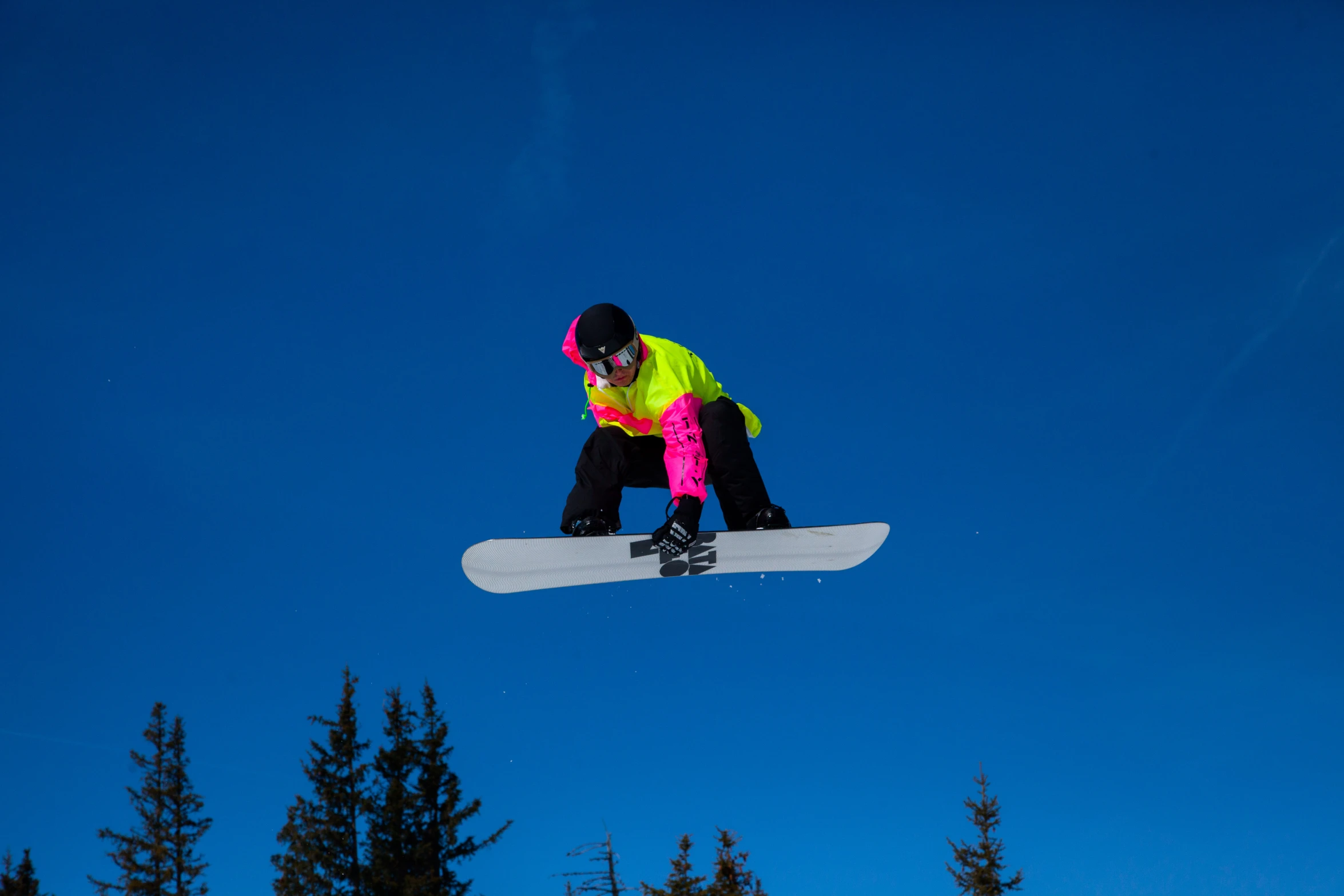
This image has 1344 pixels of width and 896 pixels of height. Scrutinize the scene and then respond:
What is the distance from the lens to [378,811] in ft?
90.2

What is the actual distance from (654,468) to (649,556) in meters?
0.79

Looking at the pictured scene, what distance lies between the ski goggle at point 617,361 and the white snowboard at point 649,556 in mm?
1500

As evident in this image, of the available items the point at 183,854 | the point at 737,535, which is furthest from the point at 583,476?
the point at 183,854

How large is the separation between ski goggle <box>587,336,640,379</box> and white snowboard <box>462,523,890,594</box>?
4.92 feet

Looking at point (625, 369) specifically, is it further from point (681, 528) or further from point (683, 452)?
point (681, 528)

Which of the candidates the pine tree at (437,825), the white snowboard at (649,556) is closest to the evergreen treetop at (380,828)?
the pine tree at (437,825)

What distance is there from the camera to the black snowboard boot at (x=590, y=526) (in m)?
8.55

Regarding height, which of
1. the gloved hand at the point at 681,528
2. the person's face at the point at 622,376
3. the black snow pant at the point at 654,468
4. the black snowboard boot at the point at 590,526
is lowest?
the gloved hand at the point at 681,528

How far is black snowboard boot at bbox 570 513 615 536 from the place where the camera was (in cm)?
855

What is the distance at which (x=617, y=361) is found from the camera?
25.8 feet

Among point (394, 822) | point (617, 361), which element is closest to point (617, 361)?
point (617, 361)

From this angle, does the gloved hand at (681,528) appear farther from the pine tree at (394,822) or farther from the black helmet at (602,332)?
the pine tree at (394,822)

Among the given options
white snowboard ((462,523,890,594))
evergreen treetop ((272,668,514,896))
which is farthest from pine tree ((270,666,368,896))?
white snowboard ((462,523,890,594))

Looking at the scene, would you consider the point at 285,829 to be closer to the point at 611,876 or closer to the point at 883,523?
the point at 611,876
